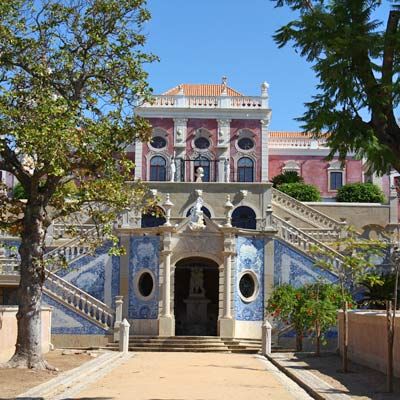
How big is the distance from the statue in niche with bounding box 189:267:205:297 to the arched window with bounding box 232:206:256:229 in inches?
182

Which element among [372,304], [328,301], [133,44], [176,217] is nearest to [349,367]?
[328,301]

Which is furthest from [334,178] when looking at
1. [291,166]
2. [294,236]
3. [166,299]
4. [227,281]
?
[166,299]

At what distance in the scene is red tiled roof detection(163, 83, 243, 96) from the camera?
49.9 metres

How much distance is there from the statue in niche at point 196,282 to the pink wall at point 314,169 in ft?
69.5

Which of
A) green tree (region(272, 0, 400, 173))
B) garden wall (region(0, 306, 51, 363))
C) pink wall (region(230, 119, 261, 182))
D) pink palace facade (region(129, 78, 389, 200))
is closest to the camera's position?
green tree (region(272, 0, 400, 173))

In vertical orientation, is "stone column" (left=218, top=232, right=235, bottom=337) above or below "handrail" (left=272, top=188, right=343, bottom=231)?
below

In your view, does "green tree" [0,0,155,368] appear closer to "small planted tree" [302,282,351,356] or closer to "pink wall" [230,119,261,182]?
"small planted tree" [302,282,351,356]

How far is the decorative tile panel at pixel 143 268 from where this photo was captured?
2833 centimetres

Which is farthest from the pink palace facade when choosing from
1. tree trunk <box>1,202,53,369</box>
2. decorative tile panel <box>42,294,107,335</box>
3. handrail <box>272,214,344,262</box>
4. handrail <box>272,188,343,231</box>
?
tree trunk <box>1,202,53,369</box>

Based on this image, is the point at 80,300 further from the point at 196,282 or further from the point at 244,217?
the point at 244,217

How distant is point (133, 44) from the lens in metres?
18.7

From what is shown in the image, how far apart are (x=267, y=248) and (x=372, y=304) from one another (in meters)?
4.86

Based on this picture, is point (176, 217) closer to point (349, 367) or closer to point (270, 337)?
point (270, 337)

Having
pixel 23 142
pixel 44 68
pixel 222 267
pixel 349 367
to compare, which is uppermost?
pixel 44 68
